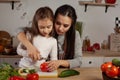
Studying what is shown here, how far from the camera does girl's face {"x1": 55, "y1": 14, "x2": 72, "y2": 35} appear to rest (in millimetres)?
1846

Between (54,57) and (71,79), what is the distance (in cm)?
36

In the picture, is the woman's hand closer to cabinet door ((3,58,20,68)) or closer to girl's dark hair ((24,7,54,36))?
girl's dark hair ((24,7,54,36))

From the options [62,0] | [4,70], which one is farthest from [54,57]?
[62,0]

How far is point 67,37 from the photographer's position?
1970mm

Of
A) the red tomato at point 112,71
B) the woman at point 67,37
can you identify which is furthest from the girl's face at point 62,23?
the red tomato at point 112,71

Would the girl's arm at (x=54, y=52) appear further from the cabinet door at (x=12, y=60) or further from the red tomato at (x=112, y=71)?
the cabinet door at (x=12, y=60)

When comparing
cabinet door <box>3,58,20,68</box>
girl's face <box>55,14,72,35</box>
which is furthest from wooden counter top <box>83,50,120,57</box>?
girl's face <box>55,14,72,35</box>

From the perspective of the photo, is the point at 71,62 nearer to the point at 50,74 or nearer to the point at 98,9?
the point at 50,74

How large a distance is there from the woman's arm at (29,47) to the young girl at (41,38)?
6 cm

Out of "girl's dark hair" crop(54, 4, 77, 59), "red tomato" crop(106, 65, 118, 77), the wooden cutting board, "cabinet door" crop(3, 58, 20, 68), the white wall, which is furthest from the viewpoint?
the white wall

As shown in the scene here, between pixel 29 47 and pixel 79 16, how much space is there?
5.87 ft

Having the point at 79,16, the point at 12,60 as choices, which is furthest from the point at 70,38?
the point at 79,16

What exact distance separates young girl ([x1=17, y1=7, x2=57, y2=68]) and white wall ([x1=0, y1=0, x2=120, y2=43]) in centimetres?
138

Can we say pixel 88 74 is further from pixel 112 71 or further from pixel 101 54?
pixel 101 54
